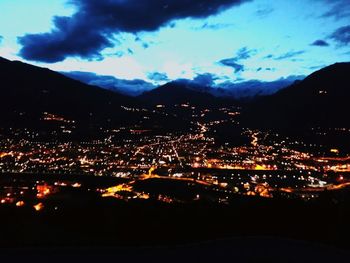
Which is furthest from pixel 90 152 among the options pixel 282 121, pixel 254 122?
pixel 254 122

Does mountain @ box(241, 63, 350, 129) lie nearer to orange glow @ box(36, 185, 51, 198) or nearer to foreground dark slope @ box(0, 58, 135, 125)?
foreground dark slope @ box(0, 58, 135, 125)

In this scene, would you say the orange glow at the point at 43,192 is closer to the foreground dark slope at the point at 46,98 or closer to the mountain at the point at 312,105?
the foreground dark slope at the point at 46,98

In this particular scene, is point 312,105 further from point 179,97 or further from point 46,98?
point 179,97

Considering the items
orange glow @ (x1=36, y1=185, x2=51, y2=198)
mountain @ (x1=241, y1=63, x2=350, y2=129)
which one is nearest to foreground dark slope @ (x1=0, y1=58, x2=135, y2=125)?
mountain @ (x1=241, y1=63, x2=350, y2=129)

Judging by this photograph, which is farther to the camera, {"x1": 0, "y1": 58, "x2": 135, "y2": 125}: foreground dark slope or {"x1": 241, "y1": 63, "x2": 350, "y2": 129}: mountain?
{"x1": 0, "y1": 58, "x2": 135, "y2": 125}: foreground dark slope

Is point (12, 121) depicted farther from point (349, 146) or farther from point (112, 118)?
point (349, 146)

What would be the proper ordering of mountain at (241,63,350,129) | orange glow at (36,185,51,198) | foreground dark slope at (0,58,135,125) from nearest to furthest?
orange glow at (36,185,51,198)
mountain at (241,63,350,129)
foreground dark slope at (0,58,135,125)

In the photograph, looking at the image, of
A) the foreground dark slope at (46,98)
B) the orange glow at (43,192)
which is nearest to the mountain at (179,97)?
the foreground dark slope at (46,98)
